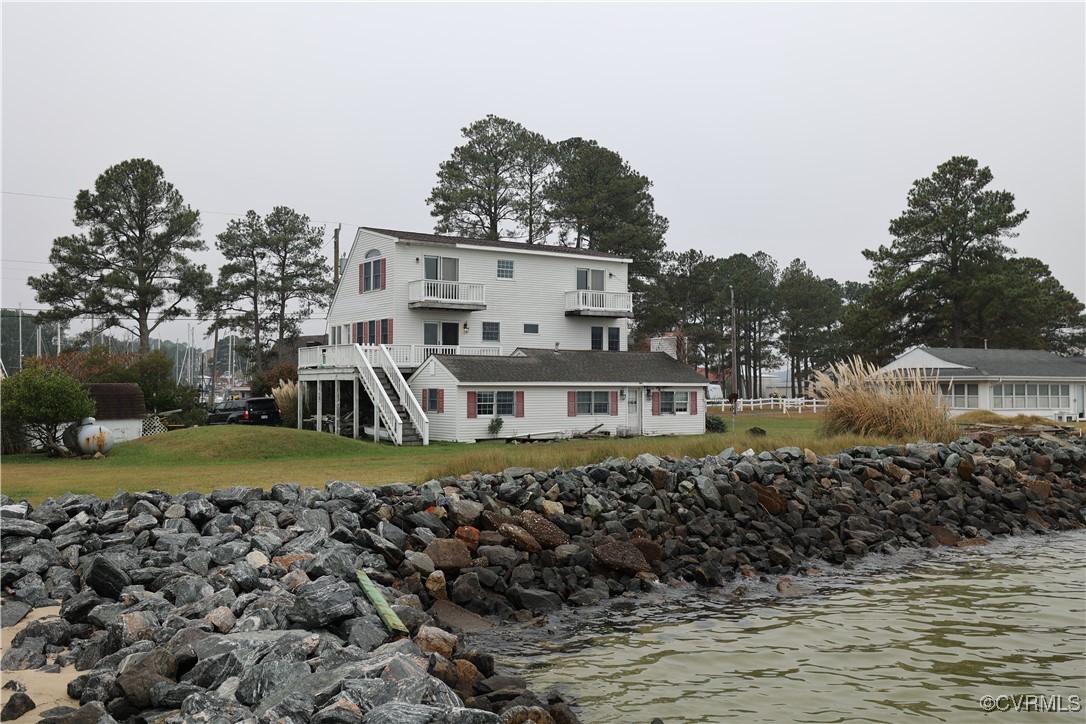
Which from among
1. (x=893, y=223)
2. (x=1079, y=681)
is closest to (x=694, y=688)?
(x=1079, y=681)

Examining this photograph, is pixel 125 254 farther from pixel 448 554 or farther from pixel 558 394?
pixel 448 554

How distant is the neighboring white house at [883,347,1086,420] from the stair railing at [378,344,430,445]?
1038 inches

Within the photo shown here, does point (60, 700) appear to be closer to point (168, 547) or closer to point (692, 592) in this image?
point (168, 547)

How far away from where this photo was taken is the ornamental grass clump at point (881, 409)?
70.9 ft

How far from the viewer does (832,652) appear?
917 centimetres

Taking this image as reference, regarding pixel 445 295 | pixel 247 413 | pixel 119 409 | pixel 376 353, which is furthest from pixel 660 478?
pixel 247 413

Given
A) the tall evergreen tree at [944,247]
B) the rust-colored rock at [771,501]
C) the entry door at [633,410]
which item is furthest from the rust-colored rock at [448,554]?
the tall evergreen tree at [944,247]

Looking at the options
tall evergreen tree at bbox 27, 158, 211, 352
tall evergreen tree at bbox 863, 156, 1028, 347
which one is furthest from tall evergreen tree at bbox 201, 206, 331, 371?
tall evergreen tree at bbox 863, 156, 1028, 347

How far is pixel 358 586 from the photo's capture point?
947 cm

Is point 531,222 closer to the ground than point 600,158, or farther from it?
closer to the ground

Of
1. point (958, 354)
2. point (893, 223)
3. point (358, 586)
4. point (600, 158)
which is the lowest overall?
point (358, 586)

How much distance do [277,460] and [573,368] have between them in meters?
14.7

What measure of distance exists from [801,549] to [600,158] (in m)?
44.5

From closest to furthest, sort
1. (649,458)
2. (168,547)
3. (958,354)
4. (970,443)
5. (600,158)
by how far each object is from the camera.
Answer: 1. (168,547)
2. (649,458)
3. (970,443)
4. (958,354)
5. (600,158)
